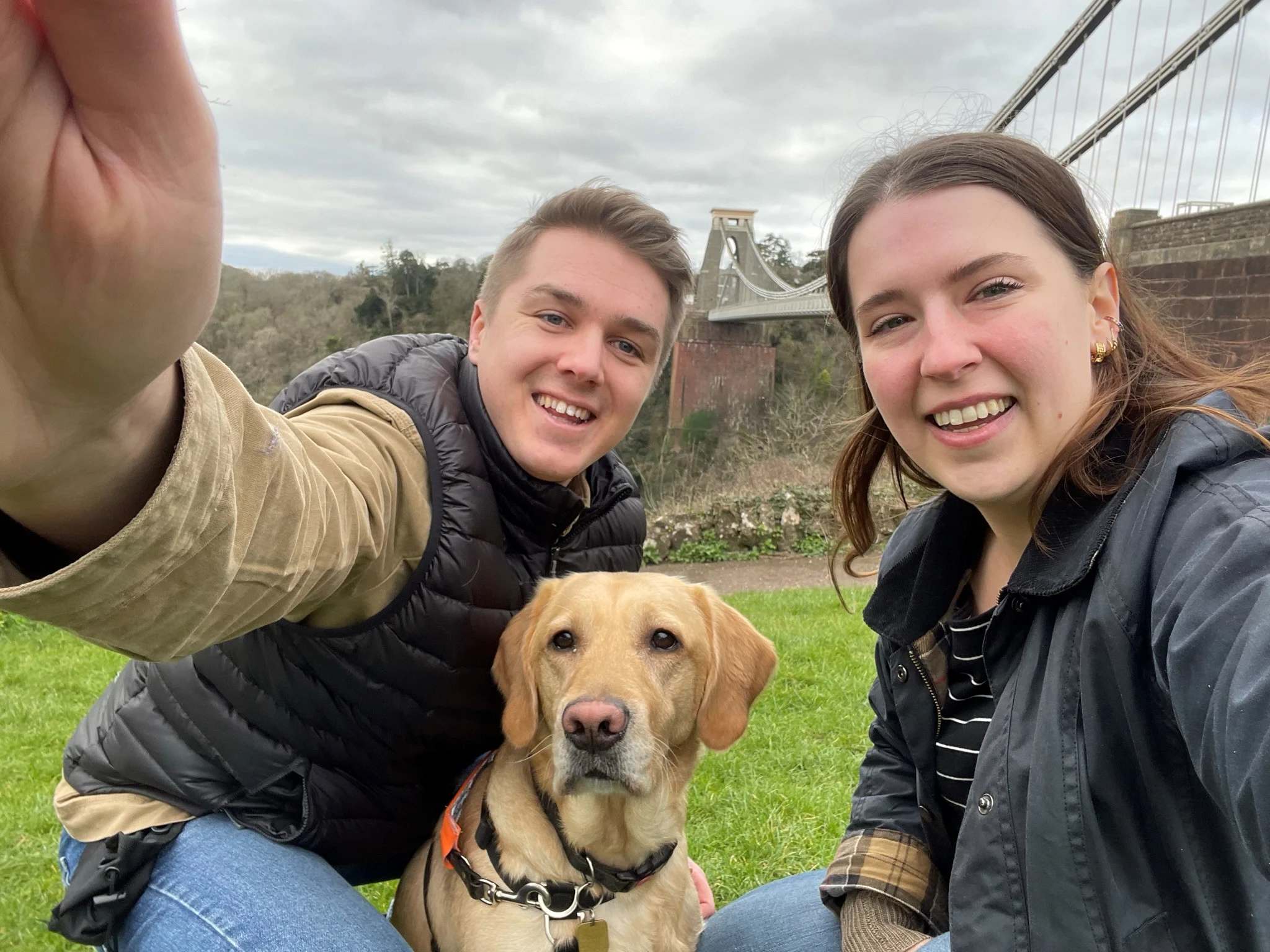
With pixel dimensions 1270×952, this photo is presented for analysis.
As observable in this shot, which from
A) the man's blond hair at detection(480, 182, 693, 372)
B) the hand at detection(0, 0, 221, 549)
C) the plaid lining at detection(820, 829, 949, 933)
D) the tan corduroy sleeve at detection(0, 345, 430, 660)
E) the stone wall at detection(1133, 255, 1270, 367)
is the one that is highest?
the stone wall at detection(1133, 255, 1270, 367)

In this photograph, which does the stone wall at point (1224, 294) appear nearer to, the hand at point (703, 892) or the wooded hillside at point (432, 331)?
the hand at point (703, 892)

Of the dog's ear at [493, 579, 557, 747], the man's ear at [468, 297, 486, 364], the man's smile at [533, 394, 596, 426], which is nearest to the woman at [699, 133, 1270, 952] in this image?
the man's smile at [533, 394, 596, 426]

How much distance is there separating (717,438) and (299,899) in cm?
3140

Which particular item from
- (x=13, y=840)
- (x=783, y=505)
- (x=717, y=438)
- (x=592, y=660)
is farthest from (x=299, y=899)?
(x=717, y=438)

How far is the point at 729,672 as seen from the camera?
2.34m

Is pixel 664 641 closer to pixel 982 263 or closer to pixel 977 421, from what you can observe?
pixel 977 421

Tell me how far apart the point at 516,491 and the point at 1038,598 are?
1.24 metres

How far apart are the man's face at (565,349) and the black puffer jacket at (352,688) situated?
0.08m

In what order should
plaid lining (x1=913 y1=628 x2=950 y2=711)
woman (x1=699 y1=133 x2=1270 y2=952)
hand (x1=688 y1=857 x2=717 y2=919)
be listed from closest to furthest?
woman (x1=699 y1=133 x2=1270 y2=952), plaid lining (x1=913 y1=628 x2=950 y2=711), hand (x1=688 y1=857 x2=717 y2=919)

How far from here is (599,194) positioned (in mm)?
2271

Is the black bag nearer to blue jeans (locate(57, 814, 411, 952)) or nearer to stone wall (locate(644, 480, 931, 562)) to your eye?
blue jeans (locate(57, 814, 411, 952))

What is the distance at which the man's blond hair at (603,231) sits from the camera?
7.30 feet

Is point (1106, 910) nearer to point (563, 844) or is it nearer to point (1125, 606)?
point (1125, 606)

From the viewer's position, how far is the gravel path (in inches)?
433
